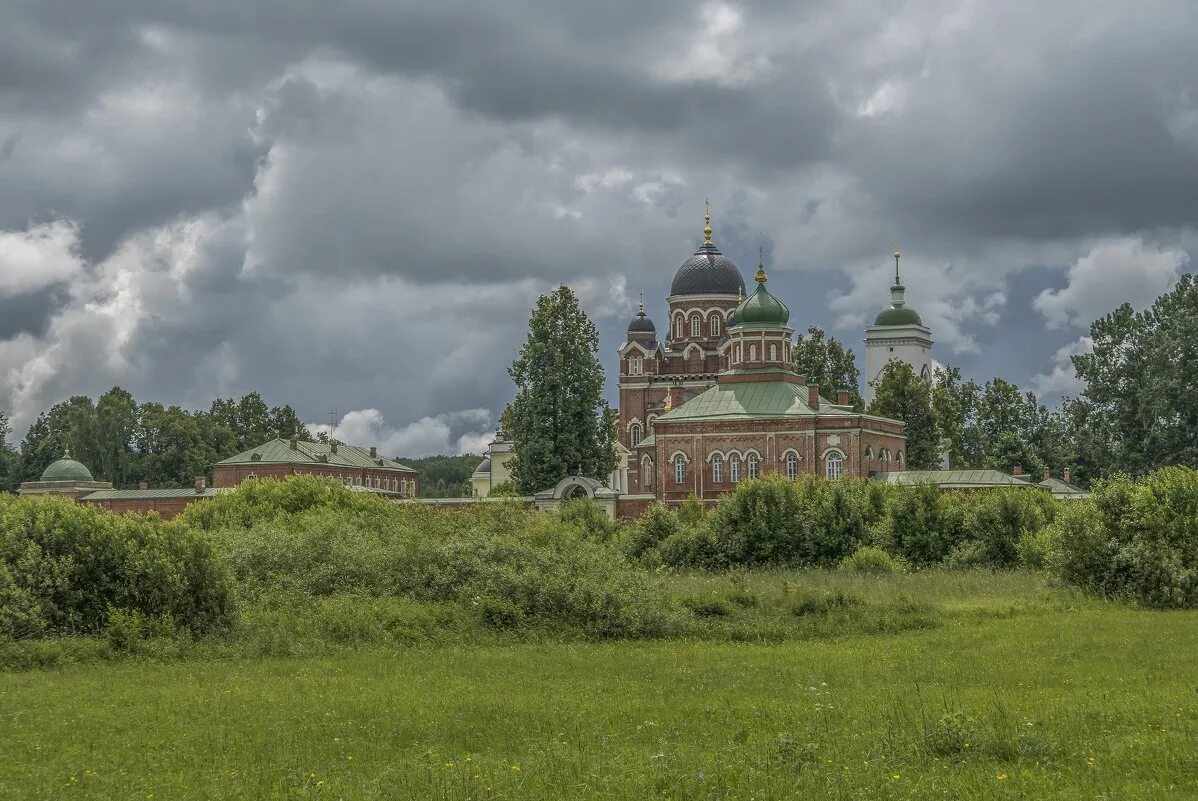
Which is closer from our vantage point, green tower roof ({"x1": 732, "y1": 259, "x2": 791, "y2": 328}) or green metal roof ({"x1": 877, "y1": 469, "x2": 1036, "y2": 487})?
green metal roof ({"x1": 877, "y1": 469, "x2": 1036, "y2": 487})

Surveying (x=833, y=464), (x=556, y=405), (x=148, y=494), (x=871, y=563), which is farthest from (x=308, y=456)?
(x=871, y=563)

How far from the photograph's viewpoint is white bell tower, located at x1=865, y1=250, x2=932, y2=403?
400 ft

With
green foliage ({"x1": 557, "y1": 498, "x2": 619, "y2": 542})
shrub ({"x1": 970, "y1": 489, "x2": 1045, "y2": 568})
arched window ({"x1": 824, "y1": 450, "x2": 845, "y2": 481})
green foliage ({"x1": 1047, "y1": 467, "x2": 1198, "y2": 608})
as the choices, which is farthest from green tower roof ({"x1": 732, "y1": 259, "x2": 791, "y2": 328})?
green foliage ({"x1": 1047, "y1": 467, "x2": 1198, "y2": 608})

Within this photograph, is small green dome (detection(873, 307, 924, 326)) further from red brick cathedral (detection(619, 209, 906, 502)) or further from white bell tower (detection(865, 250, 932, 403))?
red brick cathedral (detection(619, 209, 906, 502))

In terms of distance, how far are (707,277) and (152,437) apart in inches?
1450

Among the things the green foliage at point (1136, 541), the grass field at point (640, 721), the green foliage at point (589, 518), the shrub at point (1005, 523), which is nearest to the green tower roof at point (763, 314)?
the green foliage at point (589, 518)

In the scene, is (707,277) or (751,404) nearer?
(751,404)

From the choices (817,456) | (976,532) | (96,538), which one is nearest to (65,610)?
(96,538)

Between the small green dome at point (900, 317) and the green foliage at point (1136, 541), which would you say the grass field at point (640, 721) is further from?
the small green dome at point (900, 317)

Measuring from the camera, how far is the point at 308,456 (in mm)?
86875

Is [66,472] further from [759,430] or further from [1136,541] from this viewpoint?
[1136,541]

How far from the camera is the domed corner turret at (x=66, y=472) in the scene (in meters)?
86.2

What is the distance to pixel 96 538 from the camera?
83.3 feet

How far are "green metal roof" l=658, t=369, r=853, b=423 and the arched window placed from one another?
5.91 feet
